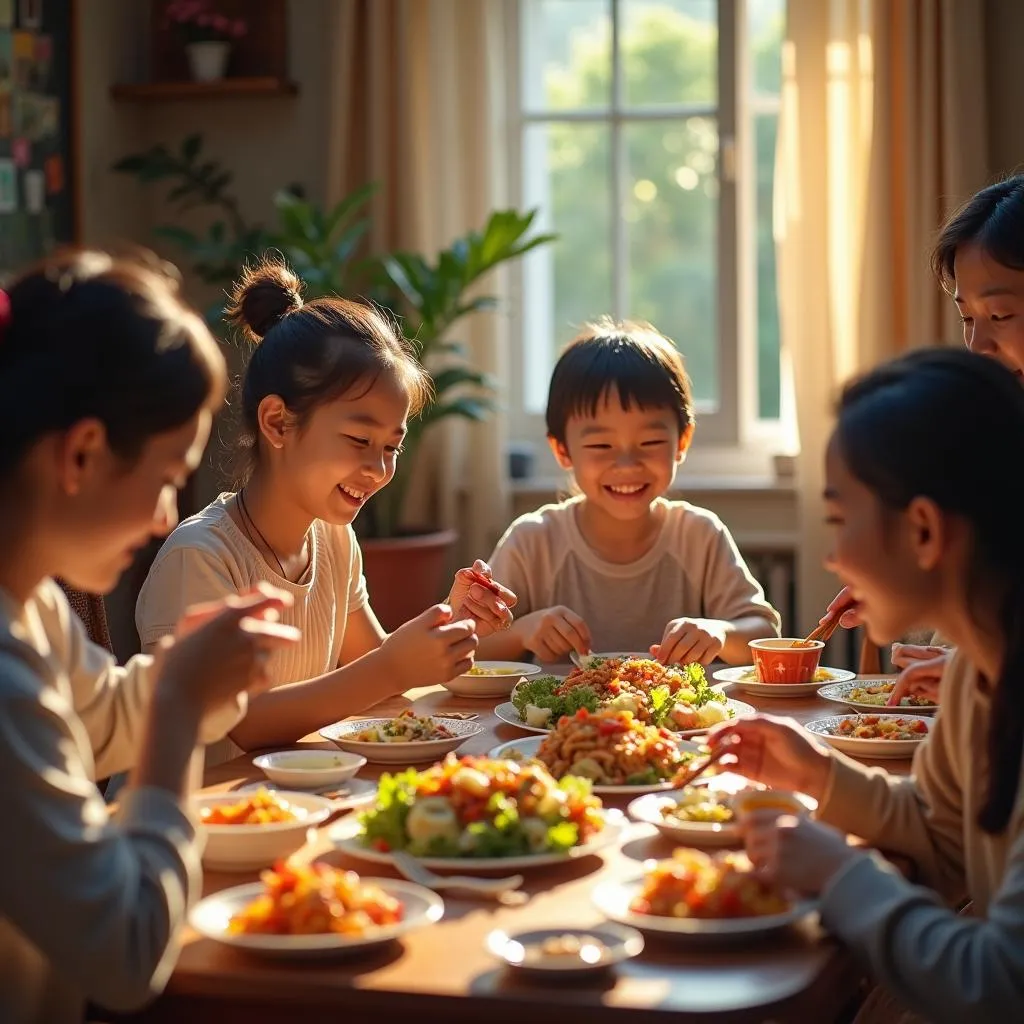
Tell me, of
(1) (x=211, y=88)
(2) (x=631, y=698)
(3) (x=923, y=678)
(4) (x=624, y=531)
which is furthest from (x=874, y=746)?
(1) (x=211, y=88)

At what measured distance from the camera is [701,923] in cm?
124

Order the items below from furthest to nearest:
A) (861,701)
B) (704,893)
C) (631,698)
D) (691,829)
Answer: (861,701)
(631,698)
(691,829)
(704,893)

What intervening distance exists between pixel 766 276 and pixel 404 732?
Answer: 3256mm

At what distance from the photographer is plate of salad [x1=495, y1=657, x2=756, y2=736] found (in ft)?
6.63

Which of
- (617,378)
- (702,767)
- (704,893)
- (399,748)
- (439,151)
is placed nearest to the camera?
(704,893)

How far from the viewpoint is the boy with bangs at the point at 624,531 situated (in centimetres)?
287

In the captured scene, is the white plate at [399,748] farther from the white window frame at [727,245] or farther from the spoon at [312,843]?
the white window frame at [727,245]

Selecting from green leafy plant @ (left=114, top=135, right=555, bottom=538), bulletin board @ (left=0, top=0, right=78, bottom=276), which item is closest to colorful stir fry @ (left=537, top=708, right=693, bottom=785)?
green leafy plant @ (left=114, top=135, right=555, bottom=538)

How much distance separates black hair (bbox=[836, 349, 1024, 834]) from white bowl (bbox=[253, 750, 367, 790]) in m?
0.72

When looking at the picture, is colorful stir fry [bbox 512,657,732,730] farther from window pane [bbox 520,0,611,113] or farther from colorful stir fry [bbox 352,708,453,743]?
window pane [bbox 520,0,611,113]

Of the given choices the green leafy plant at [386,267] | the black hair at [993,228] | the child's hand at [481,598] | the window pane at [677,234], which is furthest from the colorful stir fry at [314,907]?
the window pane at [677,234]

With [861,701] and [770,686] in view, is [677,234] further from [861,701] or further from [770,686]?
[861,701]

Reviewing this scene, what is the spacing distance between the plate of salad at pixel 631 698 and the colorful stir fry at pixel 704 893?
60 cm

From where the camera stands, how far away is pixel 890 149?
4.37 metres
